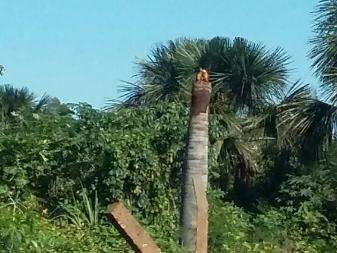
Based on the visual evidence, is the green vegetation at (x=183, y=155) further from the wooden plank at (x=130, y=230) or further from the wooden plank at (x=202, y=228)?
the wooden plank at (x=130, y=230)

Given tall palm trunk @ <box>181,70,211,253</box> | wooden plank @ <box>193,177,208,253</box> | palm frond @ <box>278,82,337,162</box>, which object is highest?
palm frond @ <box>278,82,337,162</box>

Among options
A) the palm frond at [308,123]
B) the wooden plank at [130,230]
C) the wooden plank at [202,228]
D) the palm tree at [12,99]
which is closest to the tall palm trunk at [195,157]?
the wooden plank at [202,228]

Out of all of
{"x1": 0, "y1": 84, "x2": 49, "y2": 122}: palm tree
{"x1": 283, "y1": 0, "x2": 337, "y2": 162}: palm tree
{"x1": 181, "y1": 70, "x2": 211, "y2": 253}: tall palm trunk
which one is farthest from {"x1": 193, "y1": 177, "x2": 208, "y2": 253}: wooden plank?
{"x1": 0, "y1": 84, "x2": 49, "y2": 122}: palm tree

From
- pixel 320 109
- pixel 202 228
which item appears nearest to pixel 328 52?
pixel 320 109

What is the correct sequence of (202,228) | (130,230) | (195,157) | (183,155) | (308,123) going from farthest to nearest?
1. (308,123)
2. (183,155)
3. (195,157)
4. (202,228)
5. (130,230)

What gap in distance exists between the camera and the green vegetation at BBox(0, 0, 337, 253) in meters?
12.8

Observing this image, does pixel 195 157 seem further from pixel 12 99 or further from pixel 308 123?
pixel 12 99

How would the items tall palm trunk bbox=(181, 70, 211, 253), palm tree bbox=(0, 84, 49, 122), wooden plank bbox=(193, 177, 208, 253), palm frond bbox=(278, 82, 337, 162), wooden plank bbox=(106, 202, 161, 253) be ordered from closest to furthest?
wooden plank bbox=(106, 202, 161, 253) < wooden plank bbox=(193, 177, 208, 253) < tall palm trunk bbox=(181, 70, 211, 253) < palm frond bbox=(278, 82, 337, 162) < palm tree bbox=(0, 84, 49, 122)

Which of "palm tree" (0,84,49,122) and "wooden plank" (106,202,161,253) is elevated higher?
"palm tree" (0,84,49,122)

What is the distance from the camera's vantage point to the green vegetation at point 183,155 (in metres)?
12.8

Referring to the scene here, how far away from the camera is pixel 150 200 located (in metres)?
13.8

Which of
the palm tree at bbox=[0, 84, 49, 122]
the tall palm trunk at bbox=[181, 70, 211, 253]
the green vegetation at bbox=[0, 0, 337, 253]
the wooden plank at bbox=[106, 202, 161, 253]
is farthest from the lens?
the palm tree at bbox=[0, 84, 49, 122]

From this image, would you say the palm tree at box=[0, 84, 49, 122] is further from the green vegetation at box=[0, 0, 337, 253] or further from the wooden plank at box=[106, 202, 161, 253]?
the wooden plank at box=[106, 202, 161, 253]

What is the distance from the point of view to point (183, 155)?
Answer: 13250 millimetres
